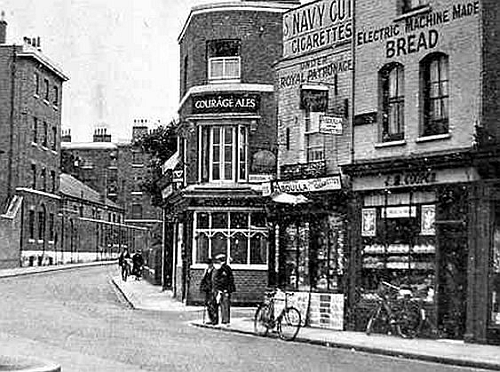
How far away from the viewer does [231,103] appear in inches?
1243

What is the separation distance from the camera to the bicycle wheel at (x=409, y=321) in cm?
2005

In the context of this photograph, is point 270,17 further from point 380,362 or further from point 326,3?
point 380,362

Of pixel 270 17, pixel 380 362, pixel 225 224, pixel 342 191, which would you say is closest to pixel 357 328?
pixel 342 191

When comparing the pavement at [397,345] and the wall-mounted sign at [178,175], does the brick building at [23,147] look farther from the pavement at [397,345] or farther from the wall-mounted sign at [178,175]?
the pavement at [397,345]

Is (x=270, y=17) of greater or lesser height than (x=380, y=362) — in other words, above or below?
above

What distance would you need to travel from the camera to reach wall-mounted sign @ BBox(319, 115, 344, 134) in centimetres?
2242

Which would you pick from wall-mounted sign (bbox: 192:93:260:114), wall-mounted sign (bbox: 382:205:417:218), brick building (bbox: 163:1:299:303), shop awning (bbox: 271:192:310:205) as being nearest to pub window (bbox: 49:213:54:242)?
brick building (bbox: 163:1:299:303)

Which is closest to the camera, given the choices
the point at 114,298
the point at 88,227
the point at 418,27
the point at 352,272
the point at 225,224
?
the point at 418,27

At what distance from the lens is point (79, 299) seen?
33.1 meters

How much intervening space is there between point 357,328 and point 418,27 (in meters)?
7.00

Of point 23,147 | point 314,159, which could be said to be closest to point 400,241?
point 314,159

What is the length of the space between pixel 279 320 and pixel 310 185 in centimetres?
403

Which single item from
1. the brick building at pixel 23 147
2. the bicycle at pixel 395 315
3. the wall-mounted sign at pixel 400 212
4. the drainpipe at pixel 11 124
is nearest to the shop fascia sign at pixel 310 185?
the wall-mounted sign at pixel 400 212

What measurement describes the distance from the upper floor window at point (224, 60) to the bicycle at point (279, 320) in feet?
39.7
